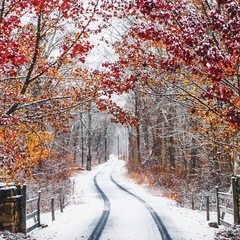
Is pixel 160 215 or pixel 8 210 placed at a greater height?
pixel 8 210

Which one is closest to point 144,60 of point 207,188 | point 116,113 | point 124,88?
point 124,88

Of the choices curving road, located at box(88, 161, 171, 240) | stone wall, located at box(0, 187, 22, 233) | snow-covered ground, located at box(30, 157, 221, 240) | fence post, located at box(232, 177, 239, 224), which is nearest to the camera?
stone wall, located at box(0, 187, 22, 233)

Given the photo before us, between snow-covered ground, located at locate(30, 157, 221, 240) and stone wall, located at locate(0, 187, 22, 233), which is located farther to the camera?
snow-covered ground, located at locate(30, 157, 221, 240)

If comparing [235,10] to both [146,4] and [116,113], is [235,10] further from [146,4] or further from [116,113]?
[116,113]

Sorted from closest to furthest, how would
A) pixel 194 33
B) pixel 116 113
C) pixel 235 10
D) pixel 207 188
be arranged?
1. pixel 235 10
2. pixel 194 33
3. pixel 116 113
4. pixel 207 188

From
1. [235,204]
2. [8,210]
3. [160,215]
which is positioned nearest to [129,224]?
[160,215]

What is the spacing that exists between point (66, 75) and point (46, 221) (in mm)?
6222

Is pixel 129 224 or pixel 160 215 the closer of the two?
pixel 129 224

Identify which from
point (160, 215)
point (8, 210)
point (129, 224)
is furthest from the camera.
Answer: point (160, 215)

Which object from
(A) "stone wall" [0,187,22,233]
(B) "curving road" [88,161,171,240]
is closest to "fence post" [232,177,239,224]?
(B) "curving road" [88,161,171,240]

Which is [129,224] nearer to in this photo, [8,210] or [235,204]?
[235,204]

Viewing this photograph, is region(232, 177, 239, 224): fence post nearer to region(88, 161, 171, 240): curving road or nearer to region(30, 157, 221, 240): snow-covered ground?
region(30, 157, 221, 240): snow-covered ground

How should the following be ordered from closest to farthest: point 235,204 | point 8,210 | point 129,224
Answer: point 8,210, point 235,204, point 129,224

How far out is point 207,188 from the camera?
24016mm
